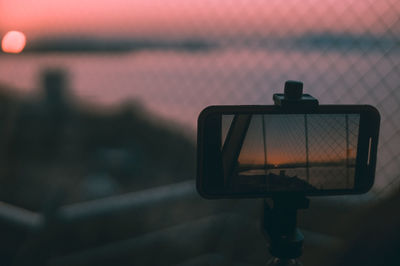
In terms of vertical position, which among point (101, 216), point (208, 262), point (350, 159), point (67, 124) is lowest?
point (208, 262)

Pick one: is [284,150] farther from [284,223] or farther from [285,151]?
[284,223]

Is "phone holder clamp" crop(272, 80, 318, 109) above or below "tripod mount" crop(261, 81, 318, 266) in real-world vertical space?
above

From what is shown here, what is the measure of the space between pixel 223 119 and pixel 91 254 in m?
1.03

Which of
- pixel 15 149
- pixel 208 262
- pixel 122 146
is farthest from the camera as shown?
pixel 15 149

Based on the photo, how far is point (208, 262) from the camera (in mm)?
1833

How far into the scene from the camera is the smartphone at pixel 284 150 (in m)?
0.64

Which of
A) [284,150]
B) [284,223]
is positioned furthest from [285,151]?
[284,223]

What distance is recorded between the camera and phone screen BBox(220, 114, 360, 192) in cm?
66

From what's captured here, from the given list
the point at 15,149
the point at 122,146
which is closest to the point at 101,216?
the point at 122,146

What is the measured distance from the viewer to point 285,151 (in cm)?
67

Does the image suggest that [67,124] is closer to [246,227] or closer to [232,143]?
[246,227]

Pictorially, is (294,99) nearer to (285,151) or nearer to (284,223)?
(285,151)

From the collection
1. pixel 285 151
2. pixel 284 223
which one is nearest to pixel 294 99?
pixel 285 151

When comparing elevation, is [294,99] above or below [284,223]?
above
